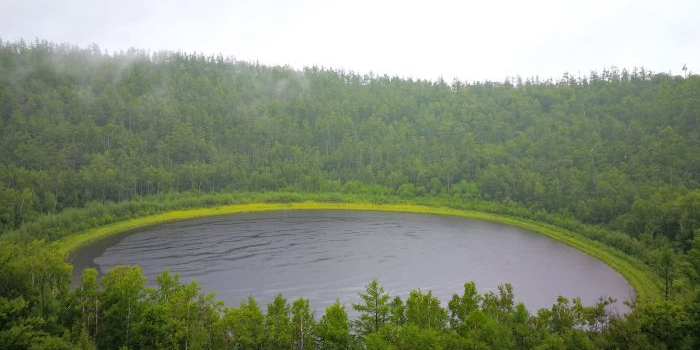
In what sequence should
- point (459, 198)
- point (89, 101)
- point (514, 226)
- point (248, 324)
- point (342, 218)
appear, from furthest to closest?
point (89, 101) < point (459, 198) < point (342, 218) < point (514, 226) < point (248, 324)

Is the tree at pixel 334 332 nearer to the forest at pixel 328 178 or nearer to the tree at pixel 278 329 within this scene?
the forest at pixel 328 178

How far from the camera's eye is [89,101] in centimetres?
15212

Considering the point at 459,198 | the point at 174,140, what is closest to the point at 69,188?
the point at 174,140

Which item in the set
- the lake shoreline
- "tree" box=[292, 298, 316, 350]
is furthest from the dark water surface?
"tree" box=[292, 298, 316, 350]

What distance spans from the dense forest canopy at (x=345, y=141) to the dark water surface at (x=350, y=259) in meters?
16.7

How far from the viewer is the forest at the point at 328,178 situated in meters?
34.5

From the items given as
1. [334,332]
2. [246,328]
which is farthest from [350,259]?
[246,328]

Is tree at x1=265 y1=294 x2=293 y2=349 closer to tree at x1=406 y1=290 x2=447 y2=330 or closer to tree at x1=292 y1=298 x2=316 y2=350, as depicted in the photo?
tree at x1=292 y1=298 x2=316 y2=350

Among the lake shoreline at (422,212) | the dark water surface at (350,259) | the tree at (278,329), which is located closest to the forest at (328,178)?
the tree at (278,329)

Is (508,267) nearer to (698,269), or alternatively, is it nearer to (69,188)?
(698,269)

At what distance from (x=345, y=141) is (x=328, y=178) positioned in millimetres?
22796

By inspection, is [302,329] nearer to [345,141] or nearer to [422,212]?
[422,212]

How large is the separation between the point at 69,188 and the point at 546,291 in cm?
9637

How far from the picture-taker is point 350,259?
242ft
